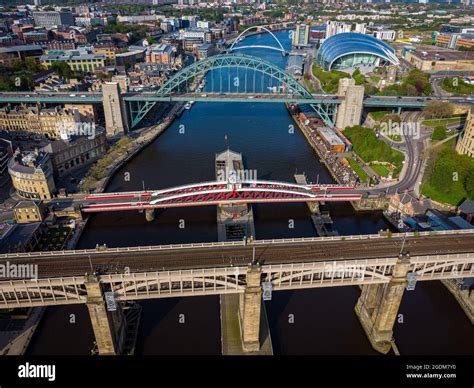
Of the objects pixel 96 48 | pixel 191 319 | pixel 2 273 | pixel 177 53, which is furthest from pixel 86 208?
pixel 177 53

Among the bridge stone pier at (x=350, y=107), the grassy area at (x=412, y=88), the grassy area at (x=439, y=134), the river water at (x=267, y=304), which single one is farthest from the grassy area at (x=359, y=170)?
the grassy area at (x=412, y=88)

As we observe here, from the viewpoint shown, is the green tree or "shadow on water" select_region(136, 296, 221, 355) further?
the green tree

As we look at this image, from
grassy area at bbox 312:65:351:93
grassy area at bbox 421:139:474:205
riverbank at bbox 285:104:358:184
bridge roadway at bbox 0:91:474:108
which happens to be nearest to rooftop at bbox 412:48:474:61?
grassy area at bbox 312:65:351:93

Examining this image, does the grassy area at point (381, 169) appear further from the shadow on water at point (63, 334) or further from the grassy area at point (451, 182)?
the shadow on water at point (63, 334)

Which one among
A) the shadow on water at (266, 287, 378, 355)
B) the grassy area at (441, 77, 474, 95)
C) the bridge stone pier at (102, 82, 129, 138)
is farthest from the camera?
the grassy area at (441, 77, 474, 95)

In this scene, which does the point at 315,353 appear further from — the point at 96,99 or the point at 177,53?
the point at 177,53

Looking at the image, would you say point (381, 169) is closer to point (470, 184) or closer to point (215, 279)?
point (470, 184)

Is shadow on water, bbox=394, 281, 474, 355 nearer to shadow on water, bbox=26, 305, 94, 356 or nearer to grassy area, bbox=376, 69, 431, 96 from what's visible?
shadow on water, bbox=26, 305, 94, 356
